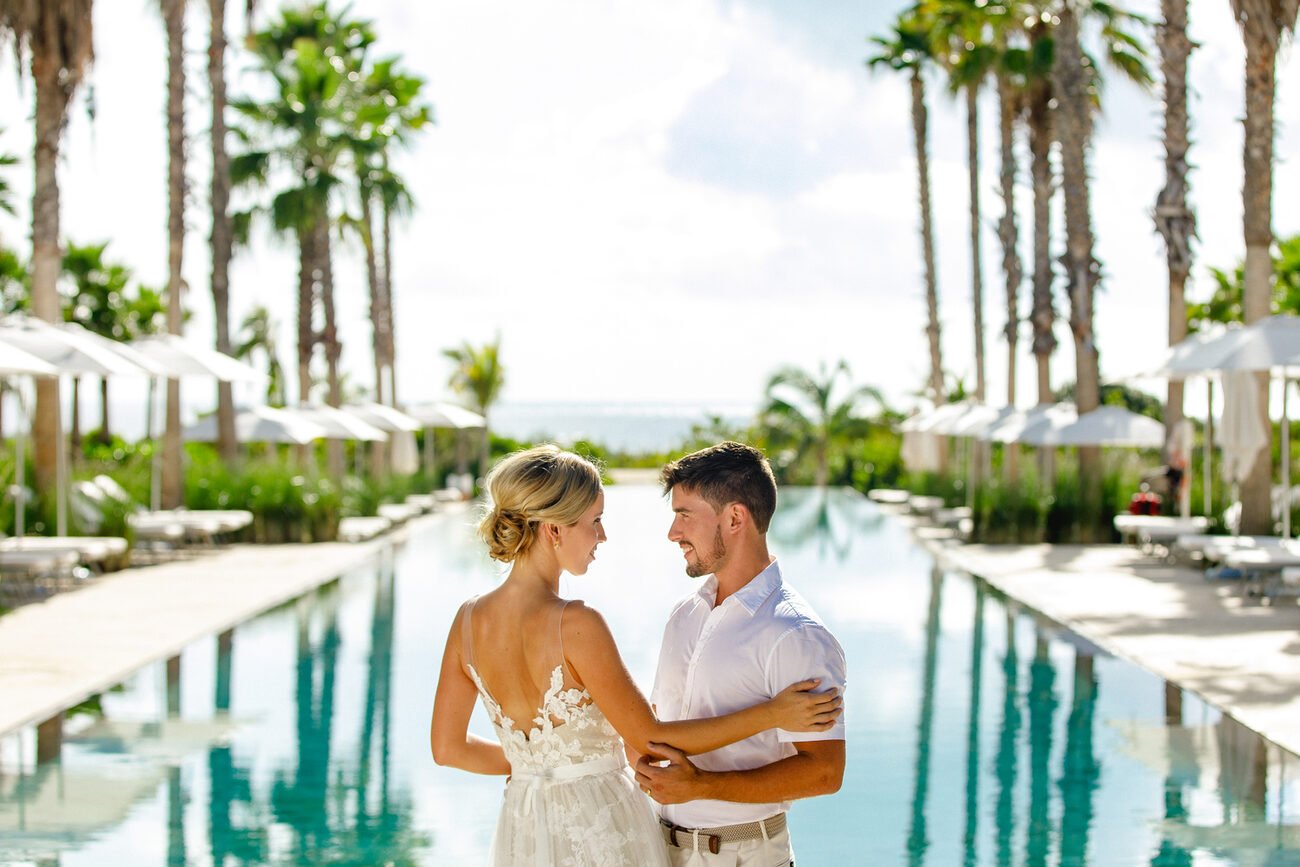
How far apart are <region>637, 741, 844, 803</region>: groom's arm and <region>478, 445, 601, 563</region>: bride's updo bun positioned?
498mm

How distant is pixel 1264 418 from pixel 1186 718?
892 centimetres

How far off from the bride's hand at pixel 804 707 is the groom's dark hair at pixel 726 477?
0.37m

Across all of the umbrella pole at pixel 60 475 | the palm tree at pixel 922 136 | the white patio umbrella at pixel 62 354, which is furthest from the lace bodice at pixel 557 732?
the palm tree at pixel 922 136

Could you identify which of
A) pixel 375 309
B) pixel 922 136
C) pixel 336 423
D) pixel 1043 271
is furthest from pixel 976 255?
pixel 336 423

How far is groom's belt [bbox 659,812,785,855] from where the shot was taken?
3.07 meters

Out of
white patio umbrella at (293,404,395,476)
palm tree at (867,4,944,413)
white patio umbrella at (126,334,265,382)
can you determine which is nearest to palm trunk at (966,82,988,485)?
palm tree at (867,4,944,413)

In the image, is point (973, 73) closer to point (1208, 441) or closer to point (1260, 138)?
point (1260, 138)

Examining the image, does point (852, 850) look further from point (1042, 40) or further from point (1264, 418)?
point (1042, 40)

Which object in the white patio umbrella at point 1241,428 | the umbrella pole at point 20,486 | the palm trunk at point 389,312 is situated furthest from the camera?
the palm trunk at point 389,312

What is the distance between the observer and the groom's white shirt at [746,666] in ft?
9.66

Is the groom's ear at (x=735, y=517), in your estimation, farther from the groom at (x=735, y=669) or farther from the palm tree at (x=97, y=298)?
the palm tree at (x=97, y=298)

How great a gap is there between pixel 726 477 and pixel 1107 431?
60.8ft

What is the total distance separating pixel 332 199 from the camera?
2636cm

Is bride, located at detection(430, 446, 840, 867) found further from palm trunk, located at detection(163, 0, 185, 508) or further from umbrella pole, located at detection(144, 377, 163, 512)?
palm trunk, located at detection(163, 0, 185, 508)
